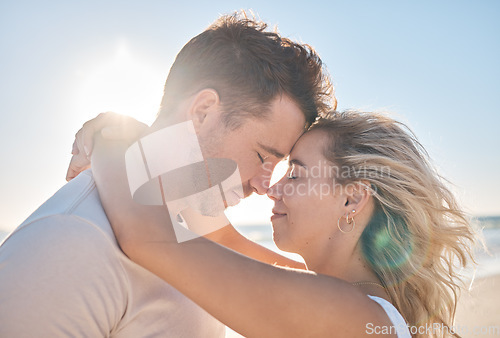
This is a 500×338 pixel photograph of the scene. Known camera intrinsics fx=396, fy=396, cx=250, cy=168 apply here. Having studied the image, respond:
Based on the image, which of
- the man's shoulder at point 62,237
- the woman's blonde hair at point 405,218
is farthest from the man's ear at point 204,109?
the man's shoulder at point 62,237

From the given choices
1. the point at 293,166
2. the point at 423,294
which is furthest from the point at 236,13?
the point at 423,294

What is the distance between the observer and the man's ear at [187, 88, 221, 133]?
277 centimetres

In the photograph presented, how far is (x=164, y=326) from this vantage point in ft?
6.96

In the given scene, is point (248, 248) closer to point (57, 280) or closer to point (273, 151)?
point (273, 151)

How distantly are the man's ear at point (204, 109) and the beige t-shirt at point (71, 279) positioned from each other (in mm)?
956

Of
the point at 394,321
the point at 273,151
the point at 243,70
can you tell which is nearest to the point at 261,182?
the point at 273,151

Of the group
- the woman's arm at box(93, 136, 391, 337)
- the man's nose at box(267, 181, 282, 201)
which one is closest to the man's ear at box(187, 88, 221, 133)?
the man's nose at box(267, 181, 282, 201)

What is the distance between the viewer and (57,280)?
1788 millimetres

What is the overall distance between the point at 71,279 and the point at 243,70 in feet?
6.00

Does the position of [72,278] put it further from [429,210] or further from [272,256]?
[429,210]

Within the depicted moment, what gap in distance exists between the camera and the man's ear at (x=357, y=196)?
2.83 m

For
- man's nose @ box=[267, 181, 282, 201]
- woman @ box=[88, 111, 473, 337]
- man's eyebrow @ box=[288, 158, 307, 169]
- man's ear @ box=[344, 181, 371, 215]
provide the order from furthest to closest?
man's nose @ box=[267, 181, 282, 201] → man's eyebrow @ box=[288, 158, 307, 169] → man's ear @ box=[344, 181, 371, 215] → woman @ box=[88, 111, 473, 337]

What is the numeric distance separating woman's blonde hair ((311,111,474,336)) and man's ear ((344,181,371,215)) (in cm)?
4

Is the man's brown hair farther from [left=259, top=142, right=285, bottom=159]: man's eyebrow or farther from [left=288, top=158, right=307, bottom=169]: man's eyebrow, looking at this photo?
[left=288, top=158, right=307, bottom=169]: man's eyebrow
